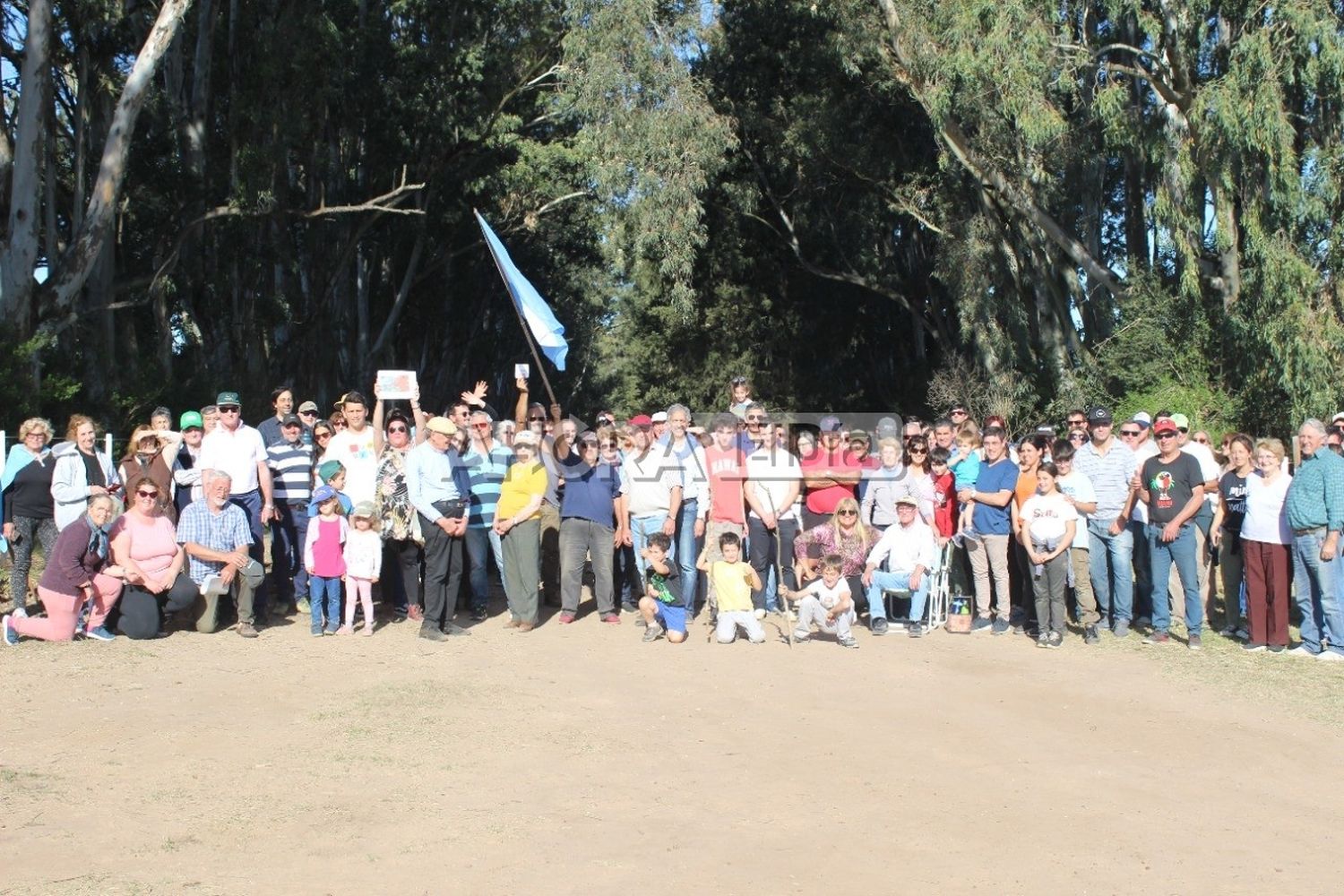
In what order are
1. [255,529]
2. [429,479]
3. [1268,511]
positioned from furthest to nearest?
[255,529] < [429,479] < [1268,511]

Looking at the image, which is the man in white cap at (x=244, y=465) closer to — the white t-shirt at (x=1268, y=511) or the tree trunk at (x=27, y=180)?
the tree trunk at (x=27, y=180)

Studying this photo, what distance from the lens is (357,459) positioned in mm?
11453

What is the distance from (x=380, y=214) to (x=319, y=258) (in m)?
1.69

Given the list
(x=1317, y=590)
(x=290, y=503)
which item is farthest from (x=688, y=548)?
(x=1317, y=590)

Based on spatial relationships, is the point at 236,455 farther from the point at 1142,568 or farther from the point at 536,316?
the point at 1142,568

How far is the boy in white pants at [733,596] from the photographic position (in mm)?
10562

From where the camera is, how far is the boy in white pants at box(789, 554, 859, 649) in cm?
1047

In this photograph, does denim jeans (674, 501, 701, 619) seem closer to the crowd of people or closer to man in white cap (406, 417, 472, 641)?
the crowd of people

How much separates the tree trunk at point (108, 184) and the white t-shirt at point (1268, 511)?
554 inches

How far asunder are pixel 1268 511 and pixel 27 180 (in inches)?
598

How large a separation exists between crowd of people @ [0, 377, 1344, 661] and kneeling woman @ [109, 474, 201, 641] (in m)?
0.02

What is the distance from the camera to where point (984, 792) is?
21.8 feet

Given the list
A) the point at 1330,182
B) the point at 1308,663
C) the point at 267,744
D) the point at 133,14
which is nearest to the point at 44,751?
the point at 267,744

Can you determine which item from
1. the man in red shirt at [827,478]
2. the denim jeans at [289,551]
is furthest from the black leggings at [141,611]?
the man in red shirt at [827,478]
